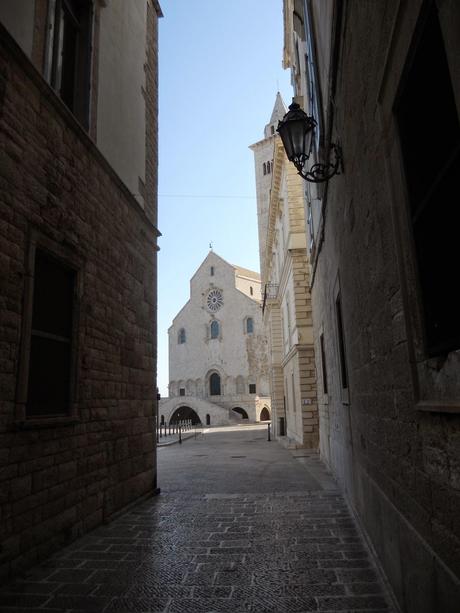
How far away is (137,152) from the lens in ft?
28.9

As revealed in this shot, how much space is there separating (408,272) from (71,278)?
4.53m

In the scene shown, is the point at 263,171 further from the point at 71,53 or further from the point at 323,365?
the point at 71,53

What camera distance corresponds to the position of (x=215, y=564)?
4496 mm

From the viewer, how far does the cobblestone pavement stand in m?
3.60

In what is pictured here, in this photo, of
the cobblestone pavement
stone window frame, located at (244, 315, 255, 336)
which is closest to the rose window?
stone window frame, located at (244, 315, 255, 336)

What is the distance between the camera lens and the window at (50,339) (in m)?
5.09

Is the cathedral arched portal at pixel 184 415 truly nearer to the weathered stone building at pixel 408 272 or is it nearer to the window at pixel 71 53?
the window at pixel 71 53

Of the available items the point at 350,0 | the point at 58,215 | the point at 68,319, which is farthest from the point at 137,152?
the point at 350,0

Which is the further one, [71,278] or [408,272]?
[71,278]

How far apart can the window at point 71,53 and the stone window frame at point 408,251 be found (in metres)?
4.98

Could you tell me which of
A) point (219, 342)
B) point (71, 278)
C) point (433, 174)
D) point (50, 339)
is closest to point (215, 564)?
point (50, 339)

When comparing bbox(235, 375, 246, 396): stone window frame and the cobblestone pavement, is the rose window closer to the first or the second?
bbox(235, 375, 246, 396): stone window frame

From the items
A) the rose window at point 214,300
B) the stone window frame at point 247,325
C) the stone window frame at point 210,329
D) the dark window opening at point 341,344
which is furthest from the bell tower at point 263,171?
the dark window opening at point 341,344

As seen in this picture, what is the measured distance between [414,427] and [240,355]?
48535 mm
